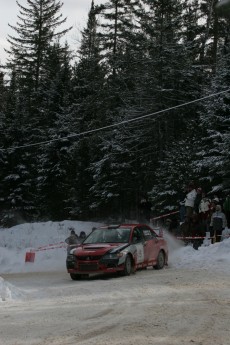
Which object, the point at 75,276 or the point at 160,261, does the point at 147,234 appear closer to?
the point at 160,261

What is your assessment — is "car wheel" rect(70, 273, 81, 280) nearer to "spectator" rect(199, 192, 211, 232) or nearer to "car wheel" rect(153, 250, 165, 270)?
"car wheel" rect(153, 250, 165, 270)

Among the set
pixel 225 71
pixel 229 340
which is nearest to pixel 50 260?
pixel 225 71

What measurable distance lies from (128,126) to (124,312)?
82.6ft

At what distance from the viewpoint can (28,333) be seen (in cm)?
783

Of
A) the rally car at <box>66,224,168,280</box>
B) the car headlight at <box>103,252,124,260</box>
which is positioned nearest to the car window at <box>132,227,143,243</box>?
the rally car at <box>66,224,168,280</box>

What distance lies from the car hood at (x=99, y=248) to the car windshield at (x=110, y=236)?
0.44m

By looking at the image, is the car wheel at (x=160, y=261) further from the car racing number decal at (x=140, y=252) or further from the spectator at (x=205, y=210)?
the spectator at (x=205, y=210)

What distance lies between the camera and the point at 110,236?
53.8 feet

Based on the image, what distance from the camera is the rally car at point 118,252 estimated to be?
1496 centimetres

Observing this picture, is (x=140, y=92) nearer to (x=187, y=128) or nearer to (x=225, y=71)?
(x=187, y=128)

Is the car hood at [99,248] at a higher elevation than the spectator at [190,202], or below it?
below

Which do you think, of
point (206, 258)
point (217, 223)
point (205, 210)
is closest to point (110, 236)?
point (206, 258)

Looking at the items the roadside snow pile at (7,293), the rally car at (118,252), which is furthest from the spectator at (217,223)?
the roadside snow pile at (7,293)

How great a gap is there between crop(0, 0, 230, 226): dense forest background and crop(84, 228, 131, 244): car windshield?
8803 mm
